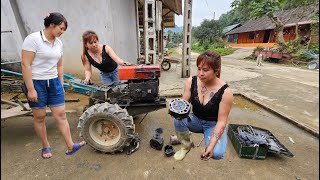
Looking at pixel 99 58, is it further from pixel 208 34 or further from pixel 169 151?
pixel 208 34

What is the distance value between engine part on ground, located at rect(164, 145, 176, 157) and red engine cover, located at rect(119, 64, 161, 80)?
108 centimetres

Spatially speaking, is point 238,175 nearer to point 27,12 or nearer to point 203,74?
point 203,74

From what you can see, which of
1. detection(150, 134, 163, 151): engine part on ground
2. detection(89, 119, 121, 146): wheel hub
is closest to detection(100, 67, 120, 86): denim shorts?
detection(89, 119, 121, 146): wheel hub

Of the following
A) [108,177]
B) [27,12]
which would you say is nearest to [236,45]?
[108,177]

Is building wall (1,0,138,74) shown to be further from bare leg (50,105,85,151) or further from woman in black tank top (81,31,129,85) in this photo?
bare leg (50,105,85,151)

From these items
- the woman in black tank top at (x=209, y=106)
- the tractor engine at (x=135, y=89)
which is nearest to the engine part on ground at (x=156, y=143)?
the tractor engine at (x=135, y=89)

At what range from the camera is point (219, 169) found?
266 cm

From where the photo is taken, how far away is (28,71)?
1387 mm

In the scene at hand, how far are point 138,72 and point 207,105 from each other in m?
1.17

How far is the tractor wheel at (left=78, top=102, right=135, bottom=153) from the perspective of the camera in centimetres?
273

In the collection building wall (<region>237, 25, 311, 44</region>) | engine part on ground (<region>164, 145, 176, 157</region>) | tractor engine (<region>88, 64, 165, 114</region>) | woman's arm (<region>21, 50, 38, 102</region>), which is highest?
building wall (<region>237, 25, 311, 44</region>)

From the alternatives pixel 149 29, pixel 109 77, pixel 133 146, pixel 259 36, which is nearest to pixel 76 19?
pixel 149 29

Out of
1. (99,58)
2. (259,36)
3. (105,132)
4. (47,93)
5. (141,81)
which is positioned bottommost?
(105,132)

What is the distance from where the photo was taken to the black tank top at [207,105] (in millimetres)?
2084
